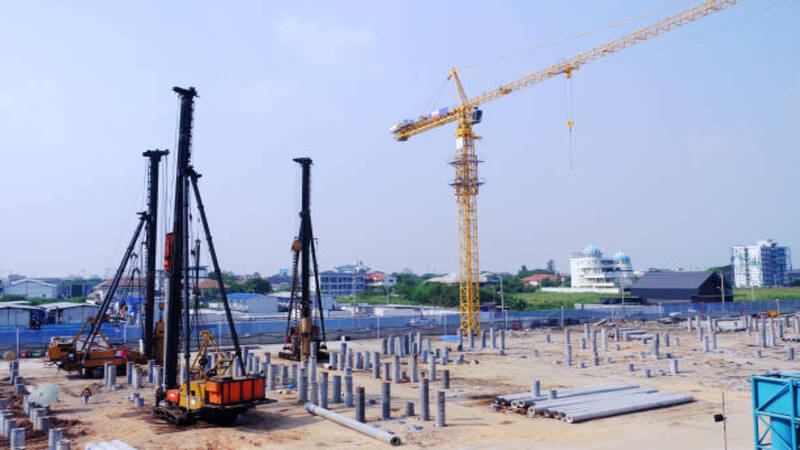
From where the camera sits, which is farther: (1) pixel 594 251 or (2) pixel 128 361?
(1) pixel 594 251

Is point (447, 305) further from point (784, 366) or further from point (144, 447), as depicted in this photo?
point (144, 447)

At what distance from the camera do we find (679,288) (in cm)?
7756

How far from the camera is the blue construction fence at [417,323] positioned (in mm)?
38997

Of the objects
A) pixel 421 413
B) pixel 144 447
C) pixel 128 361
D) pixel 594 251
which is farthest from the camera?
pixel 594 251

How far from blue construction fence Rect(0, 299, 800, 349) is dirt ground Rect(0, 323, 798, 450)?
7.76m

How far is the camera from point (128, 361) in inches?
1110

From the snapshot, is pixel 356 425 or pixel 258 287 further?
pixel 258 287

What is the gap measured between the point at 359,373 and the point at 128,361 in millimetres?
10703

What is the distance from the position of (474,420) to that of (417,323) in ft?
111

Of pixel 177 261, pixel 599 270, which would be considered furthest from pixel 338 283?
pixel 177 261

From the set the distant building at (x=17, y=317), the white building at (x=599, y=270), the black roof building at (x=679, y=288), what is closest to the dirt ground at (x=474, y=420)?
the distant building at (x=17, y=317)

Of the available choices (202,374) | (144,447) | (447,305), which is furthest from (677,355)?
(447,305)

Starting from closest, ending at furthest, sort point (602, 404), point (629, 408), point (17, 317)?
point (629, 408)
point (602, 404)
point (17, 317)

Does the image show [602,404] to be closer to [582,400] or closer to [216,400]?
[582,400]
